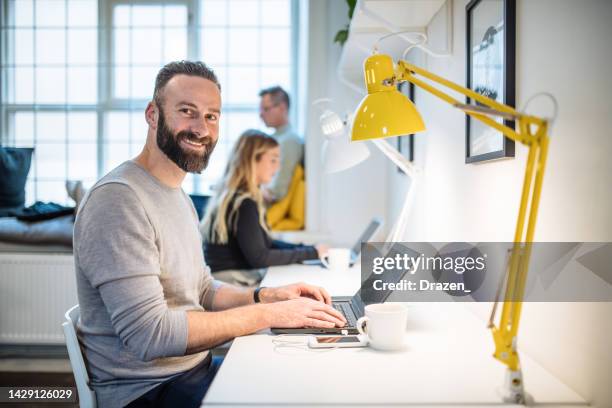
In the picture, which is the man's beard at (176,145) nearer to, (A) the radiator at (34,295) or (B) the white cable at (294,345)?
(B) the white cable at (294,345)

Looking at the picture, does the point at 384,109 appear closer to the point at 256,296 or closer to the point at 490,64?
the point at 490,64

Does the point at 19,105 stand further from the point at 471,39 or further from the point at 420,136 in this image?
the point at 471,39

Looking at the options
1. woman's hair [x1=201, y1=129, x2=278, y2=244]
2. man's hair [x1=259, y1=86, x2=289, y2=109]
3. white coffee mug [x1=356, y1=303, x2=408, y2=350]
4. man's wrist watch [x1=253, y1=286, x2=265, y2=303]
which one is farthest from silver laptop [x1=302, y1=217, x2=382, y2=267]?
man's hair [x1=259, y1=86, x2=289, y2=109]

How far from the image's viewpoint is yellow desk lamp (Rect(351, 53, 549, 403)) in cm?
78

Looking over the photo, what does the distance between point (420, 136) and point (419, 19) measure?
18.9 inches

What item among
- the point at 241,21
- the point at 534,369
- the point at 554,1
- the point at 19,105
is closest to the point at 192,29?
the point at 241,21

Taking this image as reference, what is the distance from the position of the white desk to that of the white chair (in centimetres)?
39

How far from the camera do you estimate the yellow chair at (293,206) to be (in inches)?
140

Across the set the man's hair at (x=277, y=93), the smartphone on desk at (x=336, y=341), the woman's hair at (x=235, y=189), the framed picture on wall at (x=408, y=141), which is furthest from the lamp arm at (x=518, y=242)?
the man's hair at (x=277, y=93)

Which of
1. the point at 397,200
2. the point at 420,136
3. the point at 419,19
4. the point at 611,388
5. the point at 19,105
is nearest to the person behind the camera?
the point at 611,388

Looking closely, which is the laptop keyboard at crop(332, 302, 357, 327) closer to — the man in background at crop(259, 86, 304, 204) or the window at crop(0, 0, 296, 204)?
the man in background at crop(259, 86, 304, 204)

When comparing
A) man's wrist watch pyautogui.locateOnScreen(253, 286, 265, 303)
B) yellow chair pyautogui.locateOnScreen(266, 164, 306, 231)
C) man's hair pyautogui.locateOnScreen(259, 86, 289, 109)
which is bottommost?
man's wrist watch pyautogui.locateOnScreen(253, 286, 265, 303)

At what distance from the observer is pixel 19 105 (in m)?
3.83

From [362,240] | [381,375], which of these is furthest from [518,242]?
[362,240]
